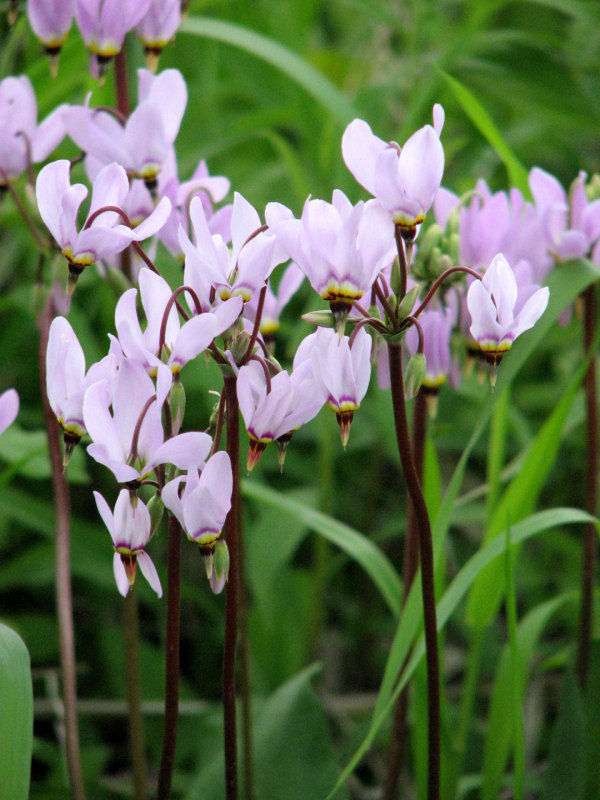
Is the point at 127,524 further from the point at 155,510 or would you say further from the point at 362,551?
the point at 362,551

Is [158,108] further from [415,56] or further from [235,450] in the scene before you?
[415,56]

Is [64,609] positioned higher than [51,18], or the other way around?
[51,18]

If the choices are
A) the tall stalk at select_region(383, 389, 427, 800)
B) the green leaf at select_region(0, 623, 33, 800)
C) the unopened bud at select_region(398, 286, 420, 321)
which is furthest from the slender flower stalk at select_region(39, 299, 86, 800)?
the unopened bud at select_region(398, 286, 420, 321)

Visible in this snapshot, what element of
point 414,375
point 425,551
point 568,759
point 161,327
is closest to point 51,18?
point 161,327

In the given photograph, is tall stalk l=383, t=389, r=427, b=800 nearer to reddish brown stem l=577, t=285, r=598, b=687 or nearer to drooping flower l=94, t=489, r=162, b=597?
reddish brown stem l=577, t=285, r=598, b=687

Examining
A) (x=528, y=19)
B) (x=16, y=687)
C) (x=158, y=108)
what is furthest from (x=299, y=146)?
(x=16, y=687)

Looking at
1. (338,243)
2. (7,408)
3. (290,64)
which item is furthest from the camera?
(290,64)
